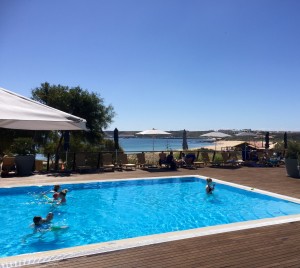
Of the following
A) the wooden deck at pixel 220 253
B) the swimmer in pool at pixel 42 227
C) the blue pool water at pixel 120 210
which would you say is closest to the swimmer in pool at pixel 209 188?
the blue pool water at pixel 120 210

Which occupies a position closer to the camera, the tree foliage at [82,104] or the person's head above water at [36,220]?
the person's head above water at [36,220]

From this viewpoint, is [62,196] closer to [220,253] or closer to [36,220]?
[36,220]

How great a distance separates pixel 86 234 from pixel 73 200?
291 centimetres

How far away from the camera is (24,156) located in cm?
1128

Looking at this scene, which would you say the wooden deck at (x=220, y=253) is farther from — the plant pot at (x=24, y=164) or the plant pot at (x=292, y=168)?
the plant pot at (x=24, y=164)

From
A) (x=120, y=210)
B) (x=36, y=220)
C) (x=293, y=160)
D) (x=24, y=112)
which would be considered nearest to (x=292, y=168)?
(x=293, y=160)

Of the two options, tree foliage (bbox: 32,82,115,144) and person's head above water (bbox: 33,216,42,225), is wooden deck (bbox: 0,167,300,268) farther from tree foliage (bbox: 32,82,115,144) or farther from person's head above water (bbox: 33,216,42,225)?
tree foliage (bbox: 32,82,115,144)

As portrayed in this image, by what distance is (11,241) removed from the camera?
5832 millimetres

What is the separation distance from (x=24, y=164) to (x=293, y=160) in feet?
35.7

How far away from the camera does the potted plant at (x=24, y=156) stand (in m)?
11.2

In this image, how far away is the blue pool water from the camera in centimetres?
625

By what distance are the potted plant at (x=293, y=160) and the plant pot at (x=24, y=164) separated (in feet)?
34.7

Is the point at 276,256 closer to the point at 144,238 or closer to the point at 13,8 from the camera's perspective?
the point at 144,238

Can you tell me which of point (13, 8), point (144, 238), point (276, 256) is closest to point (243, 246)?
point (276, 256)
